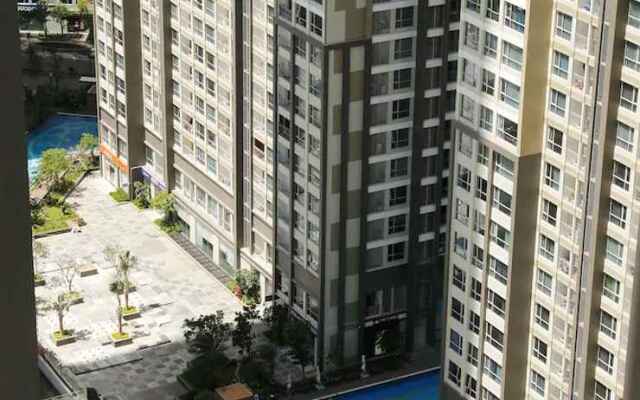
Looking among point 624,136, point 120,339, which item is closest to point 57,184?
point 120,339

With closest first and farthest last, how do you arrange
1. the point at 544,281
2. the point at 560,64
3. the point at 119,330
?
the point at 560,64
the point at 544,281
the point at 119,330

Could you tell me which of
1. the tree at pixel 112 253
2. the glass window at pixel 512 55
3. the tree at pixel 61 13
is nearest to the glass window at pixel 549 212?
the glass window at pixel 512 55

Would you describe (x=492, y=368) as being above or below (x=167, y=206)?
above

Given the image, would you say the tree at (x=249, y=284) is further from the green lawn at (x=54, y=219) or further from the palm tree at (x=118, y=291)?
the green lawn at (x=54, y=219)

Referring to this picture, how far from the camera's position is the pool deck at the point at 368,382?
68.7 m

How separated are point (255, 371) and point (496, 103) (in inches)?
953

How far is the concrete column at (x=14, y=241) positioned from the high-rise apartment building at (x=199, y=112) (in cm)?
6503

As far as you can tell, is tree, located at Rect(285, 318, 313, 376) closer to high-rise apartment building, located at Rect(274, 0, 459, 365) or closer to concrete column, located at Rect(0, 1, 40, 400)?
high-rise apartment building, located at Rect(274, 0, 459, 365)

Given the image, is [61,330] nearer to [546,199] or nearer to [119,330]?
[119,330]

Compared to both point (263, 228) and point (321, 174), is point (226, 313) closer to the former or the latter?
point (263, 228)

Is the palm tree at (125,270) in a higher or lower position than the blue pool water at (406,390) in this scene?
higher

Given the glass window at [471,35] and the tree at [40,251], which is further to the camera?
the tree at [40,251]

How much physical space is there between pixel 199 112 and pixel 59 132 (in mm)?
32153

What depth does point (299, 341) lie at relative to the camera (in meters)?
68.2
